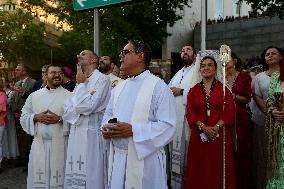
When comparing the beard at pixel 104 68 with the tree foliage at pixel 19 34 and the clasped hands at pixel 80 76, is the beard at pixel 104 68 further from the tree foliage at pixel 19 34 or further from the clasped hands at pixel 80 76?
the tree foliage at pixel 19 34

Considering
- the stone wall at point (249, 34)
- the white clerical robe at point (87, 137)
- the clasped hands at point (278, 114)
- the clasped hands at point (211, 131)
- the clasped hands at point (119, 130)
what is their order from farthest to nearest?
the stone wall at point (249, 34), the white clerical robe at point (87, 137), the clasped hands at point (211, 131), the clasped hands at point (278, 114), the clasped hands at point (119, 130)

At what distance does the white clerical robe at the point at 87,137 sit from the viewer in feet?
19.0

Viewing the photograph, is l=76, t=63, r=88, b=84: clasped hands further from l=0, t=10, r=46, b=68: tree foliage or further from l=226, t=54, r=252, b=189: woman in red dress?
l=0, t=10, r=46, b=68: tree foliage

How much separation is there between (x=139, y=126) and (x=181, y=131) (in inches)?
97.4

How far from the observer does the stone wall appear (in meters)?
20.1

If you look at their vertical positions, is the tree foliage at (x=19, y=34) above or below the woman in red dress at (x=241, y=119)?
above

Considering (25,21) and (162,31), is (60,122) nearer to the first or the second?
(162,31)

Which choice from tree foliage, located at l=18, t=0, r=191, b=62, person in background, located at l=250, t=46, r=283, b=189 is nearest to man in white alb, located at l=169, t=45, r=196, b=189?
person in background, located at l=250, t=46, r=283, b=189

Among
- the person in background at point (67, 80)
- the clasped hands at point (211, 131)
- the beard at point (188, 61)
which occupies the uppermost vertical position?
the beard at point (188, 61)

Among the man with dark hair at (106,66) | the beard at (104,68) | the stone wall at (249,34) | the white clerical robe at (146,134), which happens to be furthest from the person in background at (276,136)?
the stone wall at (249,34)

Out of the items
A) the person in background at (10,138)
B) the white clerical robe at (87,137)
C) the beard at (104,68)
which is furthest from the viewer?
the person in background at (10,138)

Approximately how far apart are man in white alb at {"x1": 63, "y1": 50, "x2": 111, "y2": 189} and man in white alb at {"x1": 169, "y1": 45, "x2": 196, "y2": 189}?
1151mm

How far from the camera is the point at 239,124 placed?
6.68 metres

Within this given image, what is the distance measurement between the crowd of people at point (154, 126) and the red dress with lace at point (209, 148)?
12 millimetres
